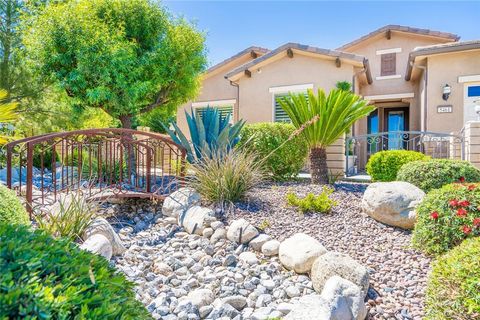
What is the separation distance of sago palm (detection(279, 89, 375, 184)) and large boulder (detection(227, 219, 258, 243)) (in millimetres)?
3041

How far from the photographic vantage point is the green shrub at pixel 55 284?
1184mm

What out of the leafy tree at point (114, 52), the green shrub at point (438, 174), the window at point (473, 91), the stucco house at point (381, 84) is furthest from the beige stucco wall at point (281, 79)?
the green shrub at point (438, 174)

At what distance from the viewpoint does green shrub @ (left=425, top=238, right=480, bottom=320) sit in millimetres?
2432

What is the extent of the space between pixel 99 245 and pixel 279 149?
213 inches

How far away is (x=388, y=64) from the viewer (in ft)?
49.0

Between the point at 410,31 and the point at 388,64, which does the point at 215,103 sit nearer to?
the point at 388,64

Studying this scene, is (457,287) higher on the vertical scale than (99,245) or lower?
higher

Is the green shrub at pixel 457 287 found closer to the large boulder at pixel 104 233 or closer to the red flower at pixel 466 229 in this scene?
the red flower at pixel 466 229

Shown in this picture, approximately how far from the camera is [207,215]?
5523 millimetres

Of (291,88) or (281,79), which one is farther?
(281,79)

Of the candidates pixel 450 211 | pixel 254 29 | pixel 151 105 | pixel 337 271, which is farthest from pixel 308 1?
pixel 337 271

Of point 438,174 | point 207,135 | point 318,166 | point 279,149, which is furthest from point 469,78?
point 207,135

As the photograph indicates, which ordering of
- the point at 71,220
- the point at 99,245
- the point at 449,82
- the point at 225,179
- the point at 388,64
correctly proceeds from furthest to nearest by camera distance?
the point at 388,64 < the point at 449,82 < the point at 225,179 < the point at 71,220 < the point at 99,245

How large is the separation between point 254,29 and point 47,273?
45.1 ft
